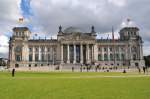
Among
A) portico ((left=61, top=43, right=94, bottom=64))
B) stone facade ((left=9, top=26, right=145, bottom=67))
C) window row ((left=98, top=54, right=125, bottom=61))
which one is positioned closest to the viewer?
portico ((left=61, top=43, right=94, bottom=64))

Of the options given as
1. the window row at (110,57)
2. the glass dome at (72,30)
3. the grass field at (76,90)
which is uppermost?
the glass dome at (72,30)

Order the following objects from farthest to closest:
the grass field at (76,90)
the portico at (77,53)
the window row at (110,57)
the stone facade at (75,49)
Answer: the window row at (110,57) < the stone facade at (75,49) < the portico at (77,53) < the grass field at (76,90)

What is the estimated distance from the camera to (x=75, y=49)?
15400 cm

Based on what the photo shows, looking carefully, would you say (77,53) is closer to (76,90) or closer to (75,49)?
(75,49)

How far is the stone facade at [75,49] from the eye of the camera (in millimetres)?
153875

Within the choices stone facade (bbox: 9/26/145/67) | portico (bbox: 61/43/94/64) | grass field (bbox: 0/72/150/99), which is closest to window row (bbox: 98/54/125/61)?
stone facade (bbox: 9/26/145/67)

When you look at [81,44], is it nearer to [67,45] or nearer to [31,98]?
[67,45]

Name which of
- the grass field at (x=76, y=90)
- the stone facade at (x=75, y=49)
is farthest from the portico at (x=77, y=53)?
the grass field at (x=76, y=90)

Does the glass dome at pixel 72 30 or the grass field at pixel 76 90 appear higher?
the glass dome at pixel 72 30

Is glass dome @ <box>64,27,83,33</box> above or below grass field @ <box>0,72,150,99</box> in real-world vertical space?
above

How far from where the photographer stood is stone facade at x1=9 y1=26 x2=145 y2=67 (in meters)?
154

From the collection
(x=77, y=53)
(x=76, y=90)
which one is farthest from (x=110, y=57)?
(x=76, y=90)

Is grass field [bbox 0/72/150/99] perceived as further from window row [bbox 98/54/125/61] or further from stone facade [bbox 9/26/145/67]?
window row [bbox 98/54/125/61]

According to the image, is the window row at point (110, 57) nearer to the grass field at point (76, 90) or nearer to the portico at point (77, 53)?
the portico at point (77, 53)
